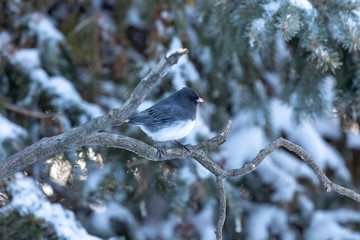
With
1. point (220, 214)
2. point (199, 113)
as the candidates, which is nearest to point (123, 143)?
point (220, 214)

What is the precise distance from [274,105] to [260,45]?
142cm

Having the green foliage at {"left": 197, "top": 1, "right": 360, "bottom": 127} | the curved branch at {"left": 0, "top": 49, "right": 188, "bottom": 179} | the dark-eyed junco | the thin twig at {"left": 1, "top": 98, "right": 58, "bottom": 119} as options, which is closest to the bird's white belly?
the dark-eyed junco

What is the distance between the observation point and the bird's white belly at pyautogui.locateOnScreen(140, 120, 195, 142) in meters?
1.93

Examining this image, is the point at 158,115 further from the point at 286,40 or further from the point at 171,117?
the point at 286,40

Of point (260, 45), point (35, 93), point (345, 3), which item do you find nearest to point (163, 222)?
point (35, 93)

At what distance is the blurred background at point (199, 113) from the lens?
184 cm

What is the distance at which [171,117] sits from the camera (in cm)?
204

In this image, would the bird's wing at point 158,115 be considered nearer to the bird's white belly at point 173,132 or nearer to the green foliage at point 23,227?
the bird's white belly at point 173,132

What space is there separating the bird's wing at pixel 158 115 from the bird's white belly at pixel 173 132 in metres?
0.05

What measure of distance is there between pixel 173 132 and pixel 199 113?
77 cm

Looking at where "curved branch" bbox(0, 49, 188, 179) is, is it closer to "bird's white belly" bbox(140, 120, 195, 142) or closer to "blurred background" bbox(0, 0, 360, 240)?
"blurred background" bbox(0, 0, 360, 240)

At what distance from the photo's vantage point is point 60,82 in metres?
2.37

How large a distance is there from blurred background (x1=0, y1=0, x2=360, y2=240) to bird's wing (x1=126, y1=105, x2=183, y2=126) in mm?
206

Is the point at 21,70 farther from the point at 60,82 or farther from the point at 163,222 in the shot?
the point at 163,222
